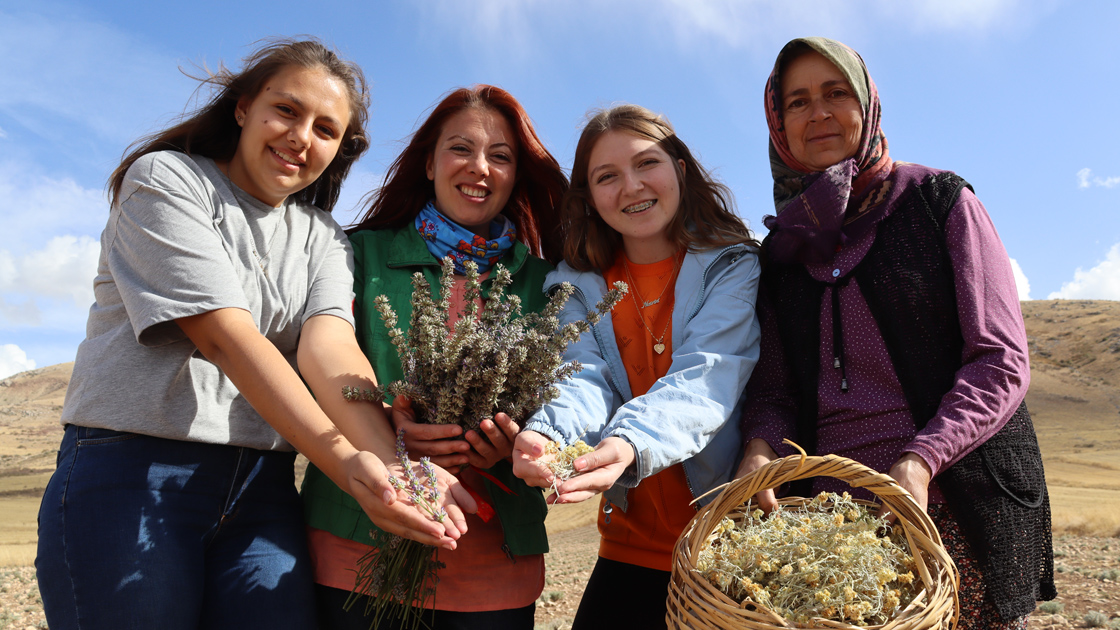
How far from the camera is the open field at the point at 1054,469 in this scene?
1018 cm

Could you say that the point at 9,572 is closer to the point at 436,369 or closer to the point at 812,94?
the point at 436,369

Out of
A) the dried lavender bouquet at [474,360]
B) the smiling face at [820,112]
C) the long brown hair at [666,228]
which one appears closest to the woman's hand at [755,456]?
the dried lavender bouquet at [474,360]

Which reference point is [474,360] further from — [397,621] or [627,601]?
[627,601]

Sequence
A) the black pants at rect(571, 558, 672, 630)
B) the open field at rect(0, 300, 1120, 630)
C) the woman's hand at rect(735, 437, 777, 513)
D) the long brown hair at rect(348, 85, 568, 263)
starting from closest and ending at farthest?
the woman's hand at rect(735, 437, 777, 513), the black pants at rect(571, 558, 672, 630), the long brown hair at rect(348, 85, 568, 263), the open field at rect(0, 300, 1120, 630)

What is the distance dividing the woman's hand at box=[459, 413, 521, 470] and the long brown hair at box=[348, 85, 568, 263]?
5.21 ft

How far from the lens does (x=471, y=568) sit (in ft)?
9.18

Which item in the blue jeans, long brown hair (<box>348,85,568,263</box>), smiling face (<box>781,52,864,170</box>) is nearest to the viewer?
the blue jeans

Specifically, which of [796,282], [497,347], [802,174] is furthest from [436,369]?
[802,174]

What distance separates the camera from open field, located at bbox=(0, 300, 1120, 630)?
1018 cm

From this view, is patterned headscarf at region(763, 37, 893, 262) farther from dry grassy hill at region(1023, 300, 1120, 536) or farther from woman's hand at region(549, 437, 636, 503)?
dry grassy hill at region(1023, 300, 1120, 536)

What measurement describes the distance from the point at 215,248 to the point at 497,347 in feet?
3.48

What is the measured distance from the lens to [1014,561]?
2393mm

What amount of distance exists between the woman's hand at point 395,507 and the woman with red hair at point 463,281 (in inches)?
8.6

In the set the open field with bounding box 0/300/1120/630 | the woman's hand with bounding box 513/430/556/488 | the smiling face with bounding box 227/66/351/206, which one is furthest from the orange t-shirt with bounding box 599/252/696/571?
the open field with bounding box 0/300/1120/630
